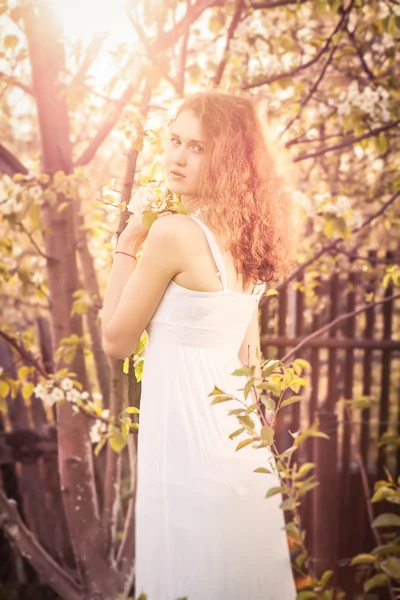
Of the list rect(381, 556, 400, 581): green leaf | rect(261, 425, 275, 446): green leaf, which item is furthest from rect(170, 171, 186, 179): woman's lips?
rect(381, 556, 400, 581): green leaf

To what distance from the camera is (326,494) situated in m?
3.02

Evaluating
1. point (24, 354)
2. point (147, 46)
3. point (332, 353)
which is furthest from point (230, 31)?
point (332, 353)

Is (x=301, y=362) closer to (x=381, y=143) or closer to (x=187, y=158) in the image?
(x=187, y=158)

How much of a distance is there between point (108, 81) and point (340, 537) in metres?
2.62

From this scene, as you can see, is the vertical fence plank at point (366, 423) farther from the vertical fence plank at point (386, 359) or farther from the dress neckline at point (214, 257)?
the dress neckline at point (214, 257)

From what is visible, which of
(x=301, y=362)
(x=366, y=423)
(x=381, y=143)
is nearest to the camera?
(x=301, y=362)

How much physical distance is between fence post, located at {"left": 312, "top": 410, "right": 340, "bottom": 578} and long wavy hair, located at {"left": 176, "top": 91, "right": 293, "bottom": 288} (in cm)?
132

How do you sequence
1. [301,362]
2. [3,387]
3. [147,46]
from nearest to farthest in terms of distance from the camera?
[301,362], [147,46], [3,387]

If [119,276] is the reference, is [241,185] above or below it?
above

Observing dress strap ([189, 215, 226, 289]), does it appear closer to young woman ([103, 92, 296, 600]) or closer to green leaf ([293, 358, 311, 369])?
young woman ([103, 92, 296, 600])

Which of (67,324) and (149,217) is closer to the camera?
(149,217)

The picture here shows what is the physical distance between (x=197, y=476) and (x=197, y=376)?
247 millimetres

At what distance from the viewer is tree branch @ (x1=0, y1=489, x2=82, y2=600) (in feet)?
9.71

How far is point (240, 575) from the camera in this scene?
→ 1.64m
